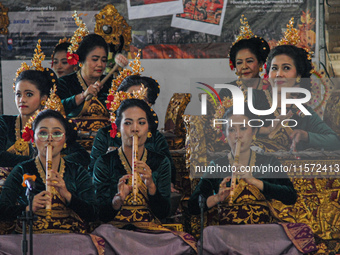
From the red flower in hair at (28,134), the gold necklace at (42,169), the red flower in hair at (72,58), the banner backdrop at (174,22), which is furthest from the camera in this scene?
the banner backdrop at (174,22)

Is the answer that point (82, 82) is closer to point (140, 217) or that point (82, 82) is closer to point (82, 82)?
→ point (82, 82)

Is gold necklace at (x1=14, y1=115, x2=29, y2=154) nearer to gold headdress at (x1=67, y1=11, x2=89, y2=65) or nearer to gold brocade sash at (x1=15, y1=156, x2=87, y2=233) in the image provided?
gold brocade sash at (x1=15, y1=156, x2=87, y2=233)

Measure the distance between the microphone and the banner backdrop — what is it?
9.00 ft

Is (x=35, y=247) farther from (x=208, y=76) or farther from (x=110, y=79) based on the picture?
(x=208, y=76)

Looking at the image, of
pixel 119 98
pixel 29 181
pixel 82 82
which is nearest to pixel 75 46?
pixel 82 82

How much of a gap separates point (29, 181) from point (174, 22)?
3.26 meters

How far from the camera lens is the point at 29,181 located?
160 inches

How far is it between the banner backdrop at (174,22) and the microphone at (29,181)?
2.74 m

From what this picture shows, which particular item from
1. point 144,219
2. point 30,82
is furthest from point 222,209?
point 30,82

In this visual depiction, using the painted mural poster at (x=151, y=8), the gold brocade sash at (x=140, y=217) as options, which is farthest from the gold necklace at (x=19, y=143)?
the painted mural poster at (x=151, y=8)

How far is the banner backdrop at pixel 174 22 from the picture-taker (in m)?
6.87

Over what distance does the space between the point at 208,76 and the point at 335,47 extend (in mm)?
1266

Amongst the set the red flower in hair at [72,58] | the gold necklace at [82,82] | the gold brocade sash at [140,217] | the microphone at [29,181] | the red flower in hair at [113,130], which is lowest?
the gold brocade sash at [140,217]

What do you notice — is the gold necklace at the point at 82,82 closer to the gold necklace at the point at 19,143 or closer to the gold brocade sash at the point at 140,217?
the gold necklace at the point at 19,143
